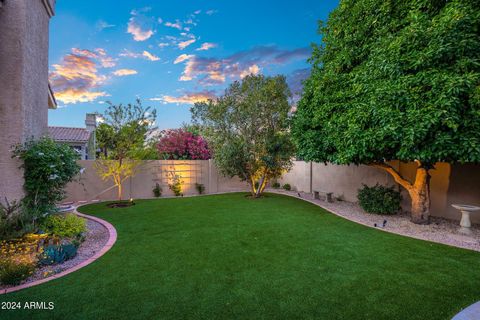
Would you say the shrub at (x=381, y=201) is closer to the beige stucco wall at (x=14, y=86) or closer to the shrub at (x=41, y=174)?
the shrub at (x=41, y=174)

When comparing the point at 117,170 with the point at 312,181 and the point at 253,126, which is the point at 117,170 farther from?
the point at 312,181

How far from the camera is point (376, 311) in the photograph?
2848 mm

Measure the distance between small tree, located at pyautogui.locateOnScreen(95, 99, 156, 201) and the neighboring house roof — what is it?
29.7ft

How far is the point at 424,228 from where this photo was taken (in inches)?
257

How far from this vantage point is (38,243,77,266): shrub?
4.12 meters

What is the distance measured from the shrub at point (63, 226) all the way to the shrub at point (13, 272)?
1.74 metres

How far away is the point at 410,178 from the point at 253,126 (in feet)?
22.5

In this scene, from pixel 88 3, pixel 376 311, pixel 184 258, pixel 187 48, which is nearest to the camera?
pixel 376 311

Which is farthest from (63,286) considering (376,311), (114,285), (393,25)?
(393,25)

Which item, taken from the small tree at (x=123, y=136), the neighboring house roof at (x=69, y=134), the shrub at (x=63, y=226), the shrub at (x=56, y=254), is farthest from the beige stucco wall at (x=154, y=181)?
the neighboring house roof at (x=69, y=134)

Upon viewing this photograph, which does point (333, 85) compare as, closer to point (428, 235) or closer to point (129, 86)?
point (428, 235)

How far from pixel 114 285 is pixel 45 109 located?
258 inches

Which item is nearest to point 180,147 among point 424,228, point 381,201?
point 381,201

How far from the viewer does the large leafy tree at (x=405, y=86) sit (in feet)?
15.3
